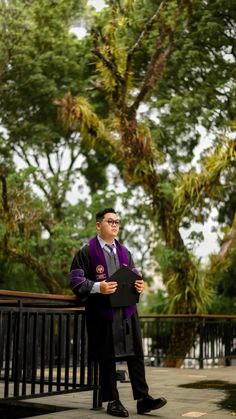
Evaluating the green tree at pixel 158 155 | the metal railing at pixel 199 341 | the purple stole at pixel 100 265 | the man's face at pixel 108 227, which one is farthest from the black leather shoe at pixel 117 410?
the green tree at pixel 158 155

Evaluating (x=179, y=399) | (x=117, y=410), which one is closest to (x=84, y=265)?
(x=117, y=410)

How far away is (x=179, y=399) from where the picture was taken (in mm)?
5734

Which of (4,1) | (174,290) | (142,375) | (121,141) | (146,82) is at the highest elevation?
(4,1)

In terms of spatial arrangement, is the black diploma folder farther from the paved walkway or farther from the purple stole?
the paved walkway

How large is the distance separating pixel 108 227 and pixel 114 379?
122 centimetres

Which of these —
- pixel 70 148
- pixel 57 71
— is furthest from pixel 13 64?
pixel 70 148

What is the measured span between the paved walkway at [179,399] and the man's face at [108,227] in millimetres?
1427

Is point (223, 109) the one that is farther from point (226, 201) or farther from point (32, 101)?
point (32, 101)

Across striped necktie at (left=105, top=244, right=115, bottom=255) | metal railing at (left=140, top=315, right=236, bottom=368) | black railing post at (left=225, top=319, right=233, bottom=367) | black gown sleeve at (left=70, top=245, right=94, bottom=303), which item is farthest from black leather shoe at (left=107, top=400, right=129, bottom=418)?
black railing post at (left=225, top=319, right=233, bottom=367)

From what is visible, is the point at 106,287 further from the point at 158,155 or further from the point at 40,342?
the point at 158,155

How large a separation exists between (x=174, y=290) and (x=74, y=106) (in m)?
4.44

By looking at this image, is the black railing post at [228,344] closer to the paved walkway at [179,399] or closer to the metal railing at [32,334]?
the paved walkway at [179,399]

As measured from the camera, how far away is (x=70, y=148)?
1955cm

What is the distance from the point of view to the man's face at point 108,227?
4863mm
